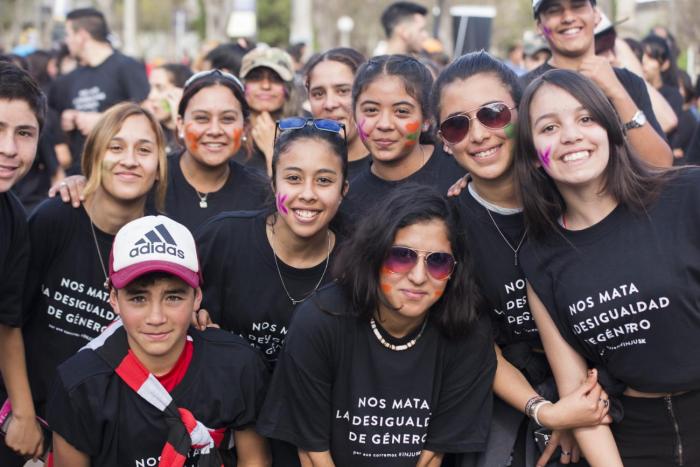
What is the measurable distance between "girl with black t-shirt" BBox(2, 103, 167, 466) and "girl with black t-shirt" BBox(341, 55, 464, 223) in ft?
3.75

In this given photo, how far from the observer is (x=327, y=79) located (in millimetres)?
5875

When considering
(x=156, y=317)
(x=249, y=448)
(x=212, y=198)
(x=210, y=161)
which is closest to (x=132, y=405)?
(x=156, y=317)

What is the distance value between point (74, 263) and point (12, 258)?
1.01ft

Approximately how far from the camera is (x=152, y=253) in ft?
13.4

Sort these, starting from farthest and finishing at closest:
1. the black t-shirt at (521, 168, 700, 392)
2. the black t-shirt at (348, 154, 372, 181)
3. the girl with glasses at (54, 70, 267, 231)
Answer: the black t-shirt at (348, 154, 372, 181) < the girl with glasses at (54, 70, 267, 231) < the black t-shirt at (521, 168, 700, 392)

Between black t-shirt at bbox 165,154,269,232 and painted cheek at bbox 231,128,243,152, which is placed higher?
painted cheek at bbox 231,128,243,152

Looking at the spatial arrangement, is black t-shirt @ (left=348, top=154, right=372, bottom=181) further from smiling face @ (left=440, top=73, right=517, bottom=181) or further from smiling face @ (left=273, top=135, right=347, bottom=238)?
smiling face @ (left=440, top=73, right=517, bottom=181)

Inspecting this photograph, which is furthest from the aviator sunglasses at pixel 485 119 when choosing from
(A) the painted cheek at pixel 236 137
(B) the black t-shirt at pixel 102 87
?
(B) the black t-shirt at pixel 102 87

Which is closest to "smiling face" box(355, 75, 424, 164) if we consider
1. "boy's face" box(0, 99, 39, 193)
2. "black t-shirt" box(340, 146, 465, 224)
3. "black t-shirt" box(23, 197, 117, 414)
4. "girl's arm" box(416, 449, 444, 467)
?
"black t-shirt" box(340, 146, 465, 224)

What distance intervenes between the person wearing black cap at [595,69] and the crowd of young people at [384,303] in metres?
0.02

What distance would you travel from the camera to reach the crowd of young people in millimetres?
3844

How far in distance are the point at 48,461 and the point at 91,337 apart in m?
0.62

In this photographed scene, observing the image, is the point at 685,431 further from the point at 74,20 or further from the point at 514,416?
the point at 74,20

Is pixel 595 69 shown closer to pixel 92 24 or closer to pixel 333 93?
pixel 333 93
